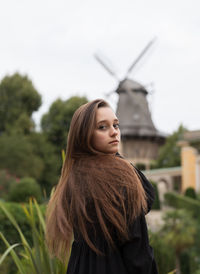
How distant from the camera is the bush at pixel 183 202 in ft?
59.8

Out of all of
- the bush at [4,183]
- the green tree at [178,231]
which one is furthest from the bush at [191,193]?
the bush at [4,183]

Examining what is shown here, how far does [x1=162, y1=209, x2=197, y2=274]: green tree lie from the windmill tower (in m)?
19.4

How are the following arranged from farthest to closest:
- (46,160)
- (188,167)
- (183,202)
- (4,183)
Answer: (46,160)
(188,167)
(4,183)
(183,202)

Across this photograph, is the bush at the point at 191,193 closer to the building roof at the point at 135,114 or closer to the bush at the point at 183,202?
the bush at the point at 183,202

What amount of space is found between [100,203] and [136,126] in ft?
111

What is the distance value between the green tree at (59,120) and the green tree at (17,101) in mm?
1367

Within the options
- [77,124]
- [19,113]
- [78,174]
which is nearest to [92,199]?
[78,174]

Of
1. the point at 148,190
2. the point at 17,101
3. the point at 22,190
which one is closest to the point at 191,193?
the point at 22,190

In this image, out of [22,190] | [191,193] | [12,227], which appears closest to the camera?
[12,227]

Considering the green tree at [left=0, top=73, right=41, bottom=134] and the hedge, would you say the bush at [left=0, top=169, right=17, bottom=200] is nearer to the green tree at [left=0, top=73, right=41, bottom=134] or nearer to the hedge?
the green tree at [left=0, top=73, right=41, bottom=134]

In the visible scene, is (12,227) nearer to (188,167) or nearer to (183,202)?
(183,202)

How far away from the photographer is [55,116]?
117 ft

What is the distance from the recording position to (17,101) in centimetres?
3469

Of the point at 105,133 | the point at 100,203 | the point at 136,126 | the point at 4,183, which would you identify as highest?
the point at 105,133
